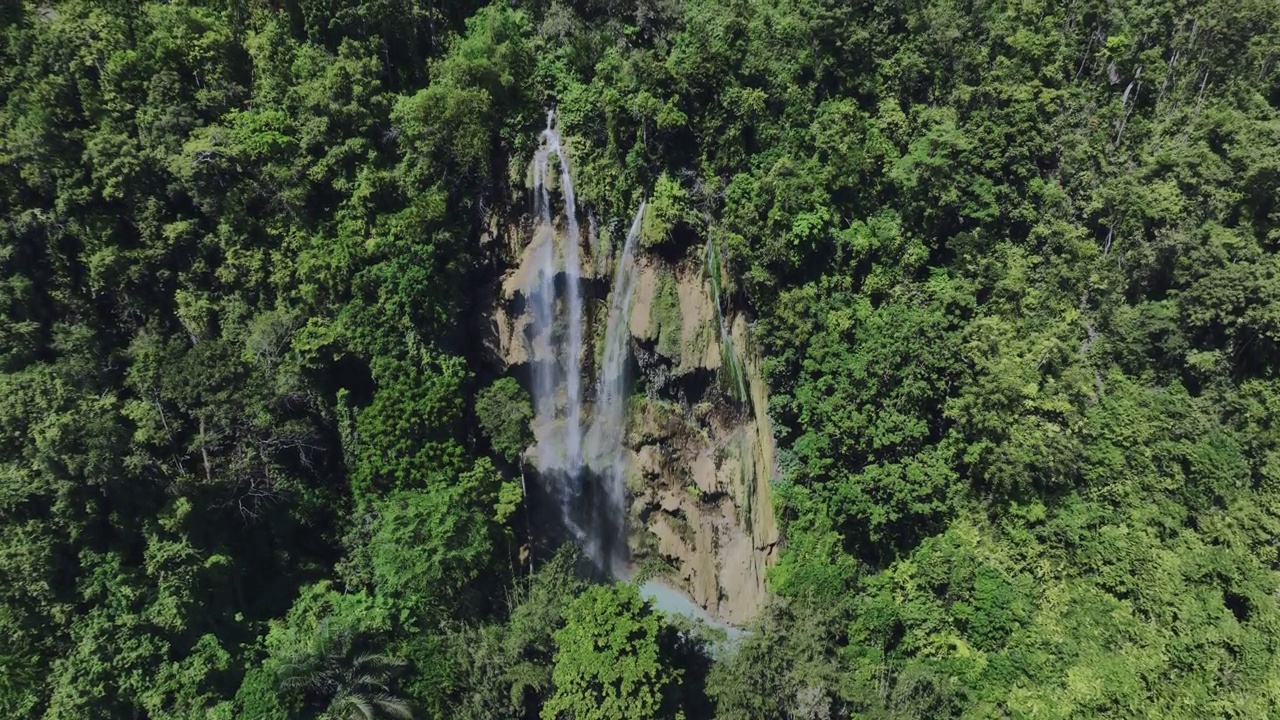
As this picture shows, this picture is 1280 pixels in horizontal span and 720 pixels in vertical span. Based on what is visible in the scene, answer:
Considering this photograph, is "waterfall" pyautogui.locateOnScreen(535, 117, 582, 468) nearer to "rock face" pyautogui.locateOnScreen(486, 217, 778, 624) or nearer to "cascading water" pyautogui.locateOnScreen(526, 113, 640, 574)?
"cascading water" pyautogui.locateOnScreen(526, 113, 640, 574)

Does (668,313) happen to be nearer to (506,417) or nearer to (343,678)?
(506,417)

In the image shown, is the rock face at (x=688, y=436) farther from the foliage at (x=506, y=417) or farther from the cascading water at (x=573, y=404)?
the foliage at (x=506, y=417)

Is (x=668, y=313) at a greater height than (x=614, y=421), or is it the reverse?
(x=668, y=313)

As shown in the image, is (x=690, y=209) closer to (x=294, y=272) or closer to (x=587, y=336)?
A: (x=587, y=336)

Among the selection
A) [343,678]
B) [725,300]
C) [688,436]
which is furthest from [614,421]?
[343,678]

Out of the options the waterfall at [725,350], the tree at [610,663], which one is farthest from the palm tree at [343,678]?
the waterfall at [725,350]

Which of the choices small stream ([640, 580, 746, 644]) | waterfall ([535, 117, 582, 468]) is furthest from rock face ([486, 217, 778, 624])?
waterfall ([535, 117, 582, 468])
